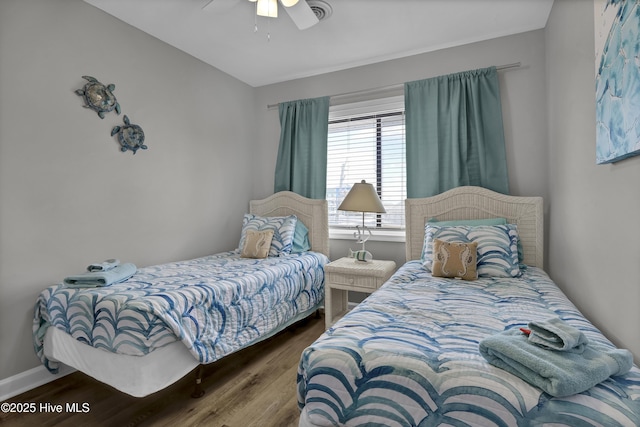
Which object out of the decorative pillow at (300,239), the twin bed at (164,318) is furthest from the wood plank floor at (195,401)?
the decorative pillow at (300,239)

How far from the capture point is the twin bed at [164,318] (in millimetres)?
1640

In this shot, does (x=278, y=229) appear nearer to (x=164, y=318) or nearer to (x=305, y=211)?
(x=305, y=211)

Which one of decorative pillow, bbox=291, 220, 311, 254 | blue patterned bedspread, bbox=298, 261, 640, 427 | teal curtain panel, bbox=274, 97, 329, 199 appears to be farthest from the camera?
teal curtain panel, bbox=274, 97, 329, 199

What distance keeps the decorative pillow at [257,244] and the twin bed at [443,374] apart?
1.48 metres

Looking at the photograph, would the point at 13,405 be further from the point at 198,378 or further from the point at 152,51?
the point at 152,51

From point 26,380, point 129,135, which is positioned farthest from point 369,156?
point 26,380

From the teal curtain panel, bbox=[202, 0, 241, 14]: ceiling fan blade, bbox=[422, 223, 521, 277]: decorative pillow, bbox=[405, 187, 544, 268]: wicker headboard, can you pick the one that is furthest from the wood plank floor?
bbox=[202, 0, 241, 14]: ceiling fan blade

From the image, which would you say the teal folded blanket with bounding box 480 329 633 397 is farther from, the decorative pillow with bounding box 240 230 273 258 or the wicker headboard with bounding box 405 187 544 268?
the decorative pillow with bounding box 240 230 273 258

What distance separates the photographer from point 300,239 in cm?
329

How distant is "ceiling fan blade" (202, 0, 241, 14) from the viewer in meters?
2.04

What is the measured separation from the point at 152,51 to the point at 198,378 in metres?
2.63

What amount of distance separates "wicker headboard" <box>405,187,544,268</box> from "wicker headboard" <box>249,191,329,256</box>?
0.85 meters

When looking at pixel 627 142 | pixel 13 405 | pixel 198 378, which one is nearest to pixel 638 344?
pixel 627 142

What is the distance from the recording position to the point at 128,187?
2.61 m
